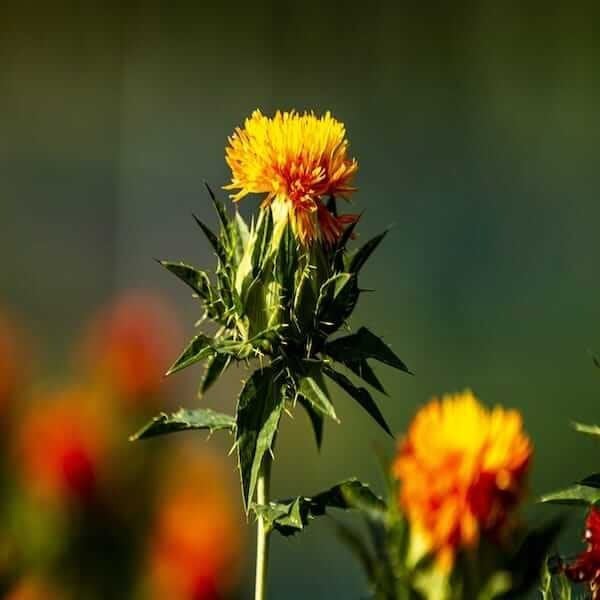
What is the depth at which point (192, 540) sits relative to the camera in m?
1.03

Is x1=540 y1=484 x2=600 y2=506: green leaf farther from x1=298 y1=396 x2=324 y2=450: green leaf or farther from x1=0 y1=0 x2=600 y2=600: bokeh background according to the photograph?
x1=0 y1=0 x2=600 y2=600: bokeh background

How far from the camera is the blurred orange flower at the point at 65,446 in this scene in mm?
957

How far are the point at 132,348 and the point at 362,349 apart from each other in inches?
7.8

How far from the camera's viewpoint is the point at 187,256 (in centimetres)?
262

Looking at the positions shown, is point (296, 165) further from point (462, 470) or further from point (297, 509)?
point (462, 470)

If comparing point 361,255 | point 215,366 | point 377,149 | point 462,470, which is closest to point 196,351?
point 215,366

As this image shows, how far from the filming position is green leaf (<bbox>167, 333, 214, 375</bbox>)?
1060 mm

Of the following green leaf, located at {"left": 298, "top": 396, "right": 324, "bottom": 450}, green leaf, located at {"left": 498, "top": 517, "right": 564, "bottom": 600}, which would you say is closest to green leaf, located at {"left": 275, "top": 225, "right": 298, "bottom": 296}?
green leaf, located at {"left": 298, "top": 396, "right": 324, "bottom": 450}

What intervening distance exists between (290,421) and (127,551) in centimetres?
159

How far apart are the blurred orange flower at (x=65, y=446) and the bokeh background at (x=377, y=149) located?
152 cm

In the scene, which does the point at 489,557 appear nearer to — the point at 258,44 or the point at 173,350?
the point at 173,350

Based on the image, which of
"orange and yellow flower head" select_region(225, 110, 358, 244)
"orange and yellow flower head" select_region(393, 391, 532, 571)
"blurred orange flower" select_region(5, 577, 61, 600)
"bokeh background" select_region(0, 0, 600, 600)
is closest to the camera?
"orange and yellow flower head" select_region(393, 391, 532, 571)

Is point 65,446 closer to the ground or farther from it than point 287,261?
closer to the ground

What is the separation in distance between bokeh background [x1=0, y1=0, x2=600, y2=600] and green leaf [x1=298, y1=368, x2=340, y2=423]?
1515 mm
